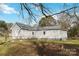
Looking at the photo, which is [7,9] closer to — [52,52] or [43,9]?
[43,9]

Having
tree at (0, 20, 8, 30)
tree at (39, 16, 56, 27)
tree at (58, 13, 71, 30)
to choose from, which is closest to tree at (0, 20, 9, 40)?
tree at (0, 20, 8, 30)

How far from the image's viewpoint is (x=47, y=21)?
13.5 ft

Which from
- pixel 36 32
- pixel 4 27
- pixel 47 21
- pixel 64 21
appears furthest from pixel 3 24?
pixel 64 21

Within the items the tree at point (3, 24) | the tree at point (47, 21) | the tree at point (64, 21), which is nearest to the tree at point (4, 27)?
the tree at point (3, 24)

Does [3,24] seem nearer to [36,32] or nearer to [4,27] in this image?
[4,27]

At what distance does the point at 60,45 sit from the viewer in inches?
161

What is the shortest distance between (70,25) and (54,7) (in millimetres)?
272

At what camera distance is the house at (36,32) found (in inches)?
160

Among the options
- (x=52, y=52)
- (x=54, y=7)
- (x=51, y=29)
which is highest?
(x=54, y=7)

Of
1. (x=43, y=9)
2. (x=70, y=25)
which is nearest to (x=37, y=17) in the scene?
(x=43, y=9)

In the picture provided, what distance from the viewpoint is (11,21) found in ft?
13.4

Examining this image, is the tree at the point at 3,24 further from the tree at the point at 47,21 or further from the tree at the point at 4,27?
the tree at the point at 47,21

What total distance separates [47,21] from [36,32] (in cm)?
18

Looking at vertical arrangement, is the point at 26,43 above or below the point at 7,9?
below
